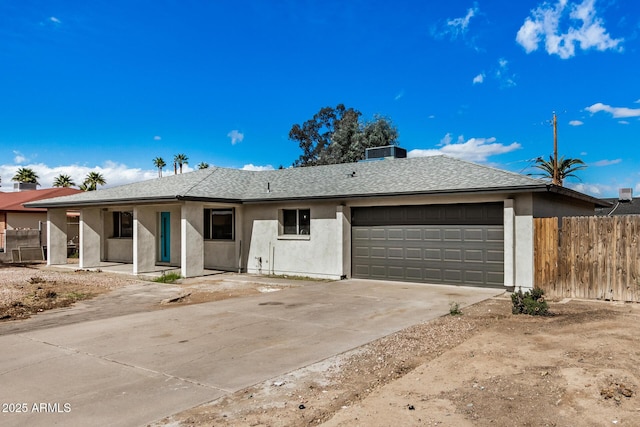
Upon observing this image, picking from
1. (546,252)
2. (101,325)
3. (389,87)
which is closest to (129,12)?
(101,325)

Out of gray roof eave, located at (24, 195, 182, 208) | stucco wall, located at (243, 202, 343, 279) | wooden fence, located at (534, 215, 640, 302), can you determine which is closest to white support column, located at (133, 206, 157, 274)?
gray roof eave, located at (24, 195, 182, 208)

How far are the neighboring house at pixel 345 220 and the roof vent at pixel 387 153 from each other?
156cm

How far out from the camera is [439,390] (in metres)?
4.96

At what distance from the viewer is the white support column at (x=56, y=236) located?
20.9 m

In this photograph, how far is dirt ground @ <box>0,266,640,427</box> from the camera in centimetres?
425

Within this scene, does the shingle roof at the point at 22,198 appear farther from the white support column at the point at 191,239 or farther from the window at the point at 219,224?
the white support column at the point at 191,239

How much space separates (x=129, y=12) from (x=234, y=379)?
13403mm

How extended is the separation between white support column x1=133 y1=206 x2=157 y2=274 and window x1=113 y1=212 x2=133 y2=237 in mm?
5186

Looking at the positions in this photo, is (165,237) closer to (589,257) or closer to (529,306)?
(529,306)

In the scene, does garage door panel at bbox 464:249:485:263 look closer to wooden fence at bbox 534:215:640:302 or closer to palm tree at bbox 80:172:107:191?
wooden fence at bbox 534:215:640:302

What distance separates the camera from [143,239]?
17.0 metres

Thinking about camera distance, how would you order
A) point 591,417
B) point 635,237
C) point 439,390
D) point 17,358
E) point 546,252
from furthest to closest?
point 546,252, point 635,237, point 17,358, point 439,390, point 591,417

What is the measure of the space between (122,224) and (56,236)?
2.93 metres

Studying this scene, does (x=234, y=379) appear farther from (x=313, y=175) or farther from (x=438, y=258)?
(x=313, y=175)
